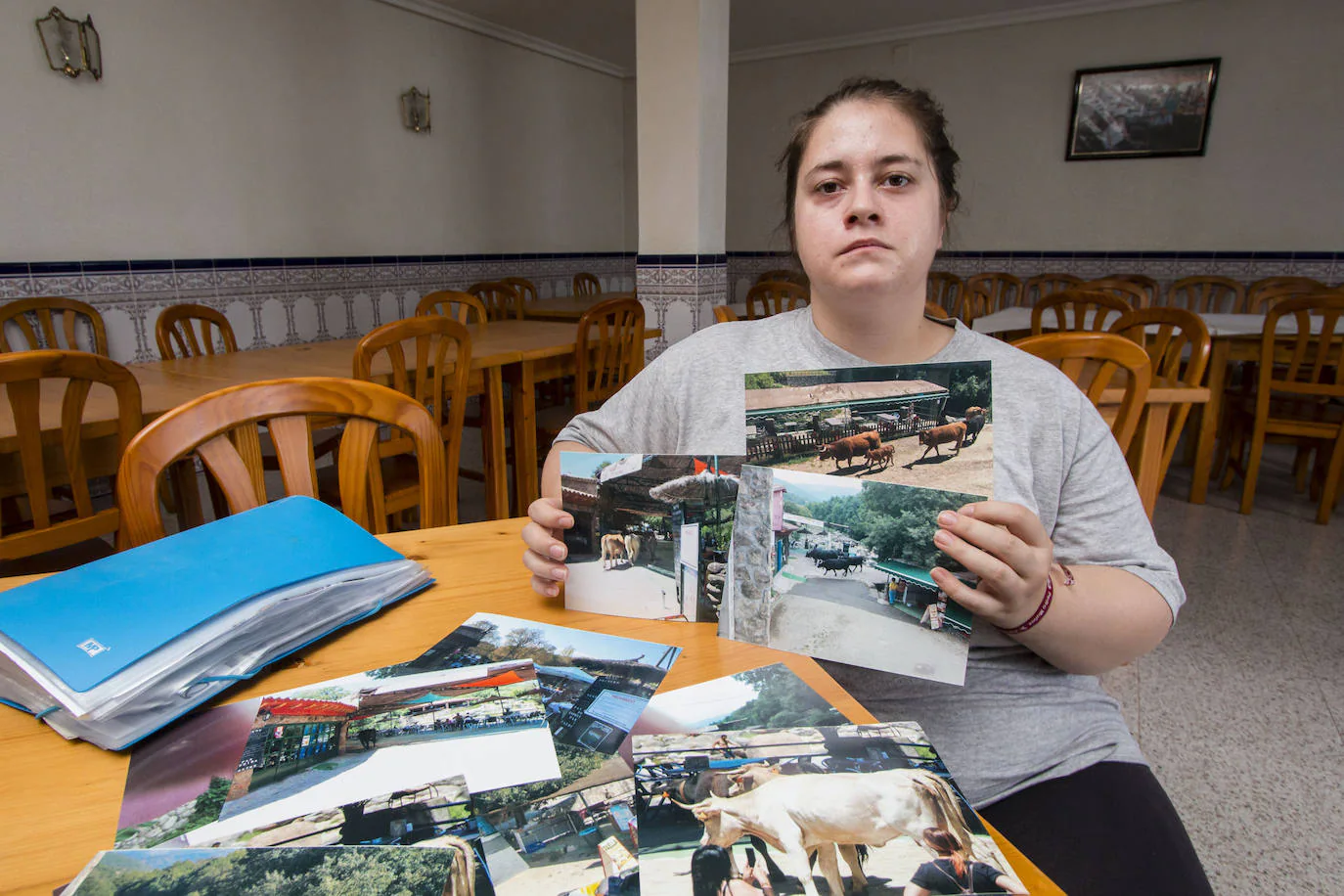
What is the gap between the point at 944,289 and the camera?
208 inches

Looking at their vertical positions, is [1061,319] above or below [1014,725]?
above

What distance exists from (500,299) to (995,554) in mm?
4974

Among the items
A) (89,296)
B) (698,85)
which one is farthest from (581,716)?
(89,296)

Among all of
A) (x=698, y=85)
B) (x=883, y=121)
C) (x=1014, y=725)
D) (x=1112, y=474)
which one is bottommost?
(x=1014, y=725)

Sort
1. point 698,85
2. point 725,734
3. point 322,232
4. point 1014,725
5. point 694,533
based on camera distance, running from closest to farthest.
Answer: point 725,734
point 694,533
point 1014,725
point 698,85
point 322,232

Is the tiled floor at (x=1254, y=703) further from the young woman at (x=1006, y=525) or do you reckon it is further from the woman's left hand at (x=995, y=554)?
the woman's left hand at (x=995, y=554)

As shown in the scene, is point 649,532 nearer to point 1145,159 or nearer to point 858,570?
point 858,570

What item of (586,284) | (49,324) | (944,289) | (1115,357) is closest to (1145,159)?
(944,289)

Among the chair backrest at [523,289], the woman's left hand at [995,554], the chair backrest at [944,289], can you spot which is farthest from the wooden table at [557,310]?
the woman's left hand at [995,554]

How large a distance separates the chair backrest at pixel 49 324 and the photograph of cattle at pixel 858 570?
139 inches

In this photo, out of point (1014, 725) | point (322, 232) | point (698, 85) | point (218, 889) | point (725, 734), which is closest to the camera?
point (218, 889)

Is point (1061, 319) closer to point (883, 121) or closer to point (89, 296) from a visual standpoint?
point (883, 121)

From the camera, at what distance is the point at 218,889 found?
39cm

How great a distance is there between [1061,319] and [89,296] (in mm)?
4431
